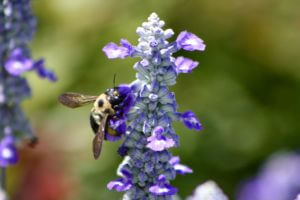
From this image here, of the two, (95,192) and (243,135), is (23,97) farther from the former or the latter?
(243,135)

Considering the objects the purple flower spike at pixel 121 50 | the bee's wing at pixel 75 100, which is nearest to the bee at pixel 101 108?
the bee's wing at pixel 75 100

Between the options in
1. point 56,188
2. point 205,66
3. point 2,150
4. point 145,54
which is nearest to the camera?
point 145,54

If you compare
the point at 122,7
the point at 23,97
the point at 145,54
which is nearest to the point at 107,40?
the point at 122,7

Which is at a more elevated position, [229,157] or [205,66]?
[205,66]

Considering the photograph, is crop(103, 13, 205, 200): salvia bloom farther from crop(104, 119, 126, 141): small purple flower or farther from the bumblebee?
the bumblebee

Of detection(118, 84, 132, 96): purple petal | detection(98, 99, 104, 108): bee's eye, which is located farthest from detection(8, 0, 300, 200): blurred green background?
detection(118, 84, 132, 96): purple petal

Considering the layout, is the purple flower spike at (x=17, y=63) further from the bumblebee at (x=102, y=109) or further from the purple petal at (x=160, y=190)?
the purple petal at (x=160, y=190)

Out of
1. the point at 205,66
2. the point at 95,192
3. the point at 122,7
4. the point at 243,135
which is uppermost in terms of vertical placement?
the point at 122,7

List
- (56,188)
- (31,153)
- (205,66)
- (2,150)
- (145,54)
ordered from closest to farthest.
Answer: (145,54) → (2,150) → (56,188) → (31,153) → (205,66)
